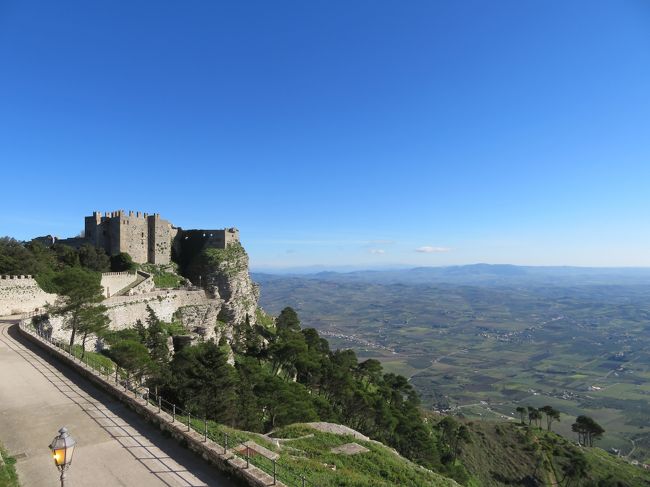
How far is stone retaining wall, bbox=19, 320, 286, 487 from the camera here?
1133cm

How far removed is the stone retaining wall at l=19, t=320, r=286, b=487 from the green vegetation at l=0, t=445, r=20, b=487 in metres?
4.14

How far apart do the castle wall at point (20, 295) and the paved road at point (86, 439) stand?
20.3m

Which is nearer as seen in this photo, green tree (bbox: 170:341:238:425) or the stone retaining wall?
the stone retaining wall

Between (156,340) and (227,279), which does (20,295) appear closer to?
(156,340)

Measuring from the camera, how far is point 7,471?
1125cm

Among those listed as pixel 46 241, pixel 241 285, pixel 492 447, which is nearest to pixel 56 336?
pixel 241 285

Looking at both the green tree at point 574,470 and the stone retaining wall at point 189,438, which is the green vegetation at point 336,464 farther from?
the green tree at point 574,470

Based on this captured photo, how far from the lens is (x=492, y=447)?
77125 millimetres

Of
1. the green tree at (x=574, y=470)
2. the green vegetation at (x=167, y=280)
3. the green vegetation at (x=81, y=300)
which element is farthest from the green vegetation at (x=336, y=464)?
the green tree at (x=574, y=470)

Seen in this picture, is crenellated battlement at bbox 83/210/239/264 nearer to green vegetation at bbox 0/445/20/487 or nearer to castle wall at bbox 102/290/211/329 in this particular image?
castle wall at bbox 102/290/211/329

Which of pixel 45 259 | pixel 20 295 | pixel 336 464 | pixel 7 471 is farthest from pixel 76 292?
pixel 336 464

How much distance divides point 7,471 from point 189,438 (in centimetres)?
481

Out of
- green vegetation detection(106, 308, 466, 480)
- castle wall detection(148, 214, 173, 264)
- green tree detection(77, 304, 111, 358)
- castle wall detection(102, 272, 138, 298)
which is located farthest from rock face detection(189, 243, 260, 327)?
green tree detection(77, 304, 111, 358)

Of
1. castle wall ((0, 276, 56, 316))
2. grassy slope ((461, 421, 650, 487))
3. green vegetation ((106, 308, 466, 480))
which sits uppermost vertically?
castle wall ((0, 276, 56, 316))
